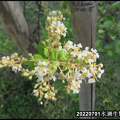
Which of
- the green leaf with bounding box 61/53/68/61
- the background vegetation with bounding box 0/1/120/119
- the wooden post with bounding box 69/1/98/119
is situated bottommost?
the background vegetation with bounding box 0/1/120/119

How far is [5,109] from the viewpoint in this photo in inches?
70.2

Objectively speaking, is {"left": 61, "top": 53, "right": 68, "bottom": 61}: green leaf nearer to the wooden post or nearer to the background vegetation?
the wooden post

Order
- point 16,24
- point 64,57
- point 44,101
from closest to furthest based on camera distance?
point 64,57
point 16,24
point 44,101

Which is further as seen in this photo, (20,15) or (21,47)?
(21,47)

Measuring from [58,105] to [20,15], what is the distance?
4.46 ft

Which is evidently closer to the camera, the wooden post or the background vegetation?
the wooden post

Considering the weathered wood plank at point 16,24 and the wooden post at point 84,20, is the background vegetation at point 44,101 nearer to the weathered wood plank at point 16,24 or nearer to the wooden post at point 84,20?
the weathered wood plank at point 16,24

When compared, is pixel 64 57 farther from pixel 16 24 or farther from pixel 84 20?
pixel 16 24

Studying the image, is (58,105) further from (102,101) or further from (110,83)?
(110,83)

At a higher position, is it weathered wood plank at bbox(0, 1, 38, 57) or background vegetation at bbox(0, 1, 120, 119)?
weathered wood plank at bbox(0, 1, 38, 57)

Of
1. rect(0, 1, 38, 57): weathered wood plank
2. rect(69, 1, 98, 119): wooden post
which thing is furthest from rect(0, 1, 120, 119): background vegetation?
rect(69, 1, 98, 119): wooden post

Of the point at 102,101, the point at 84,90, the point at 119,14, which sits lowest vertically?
the point at 102,101

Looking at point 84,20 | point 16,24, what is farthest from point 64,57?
point 16,24

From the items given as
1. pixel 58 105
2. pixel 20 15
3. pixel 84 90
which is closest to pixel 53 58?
pixel 20 15
